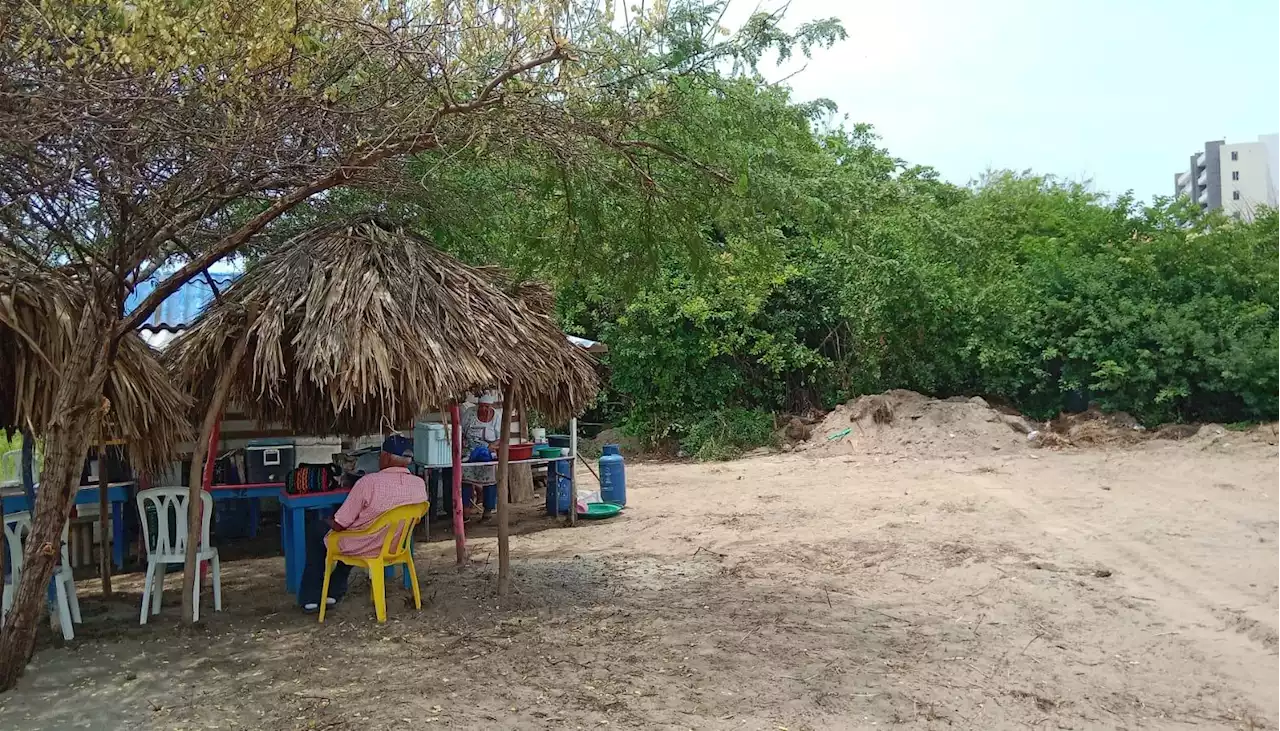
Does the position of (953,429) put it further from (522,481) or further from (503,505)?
(503,505)

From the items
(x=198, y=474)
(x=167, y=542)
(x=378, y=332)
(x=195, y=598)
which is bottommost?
(x=195, y=598)

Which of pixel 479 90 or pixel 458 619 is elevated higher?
pixel 479 90

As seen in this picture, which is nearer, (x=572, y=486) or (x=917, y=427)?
(x=572, y=486)

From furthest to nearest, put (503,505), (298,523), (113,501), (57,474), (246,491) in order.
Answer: (246,491) < (113,501) < (298,523) < (503,505) < (57,474)

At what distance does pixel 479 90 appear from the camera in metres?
5.59

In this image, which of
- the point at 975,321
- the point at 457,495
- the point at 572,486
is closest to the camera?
the point at 457,495

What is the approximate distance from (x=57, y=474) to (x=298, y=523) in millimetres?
2109

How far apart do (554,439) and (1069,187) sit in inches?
746

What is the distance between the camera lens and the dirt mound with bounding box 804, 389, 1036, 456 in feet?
46.9

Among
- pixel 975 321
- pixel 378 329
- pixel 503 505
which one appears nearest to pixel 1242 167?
pixel 975 321

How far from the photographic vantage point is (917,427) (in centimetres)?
1491

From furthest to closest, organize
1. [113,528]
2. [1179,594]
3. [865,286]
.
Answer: [865,286], [113,528], [1179,594]

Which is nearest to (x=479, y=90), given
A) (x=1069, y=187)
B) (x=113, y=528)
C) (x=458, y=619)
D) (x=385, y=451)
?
(x=385, y=451)

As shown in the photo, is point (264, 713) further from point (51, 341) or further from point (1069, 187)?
point (1069, 187)
